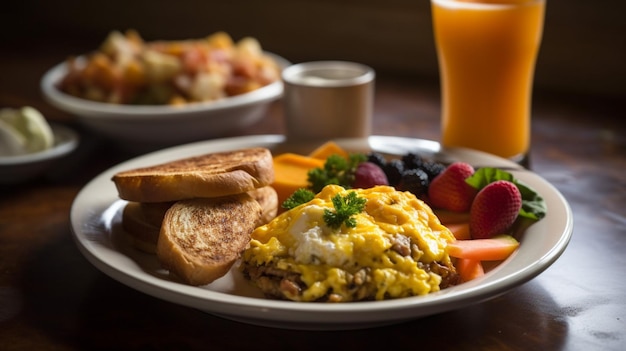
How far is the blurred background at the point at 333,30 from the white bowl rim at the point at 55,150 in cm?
136

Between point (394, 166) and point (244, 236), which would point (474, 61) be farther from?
point (244, 236)

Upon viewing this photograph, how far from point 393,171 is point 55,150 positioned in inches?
39.3

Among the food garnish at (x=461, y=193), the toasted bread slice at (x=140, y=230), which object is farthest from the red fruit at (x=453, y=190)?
the toasted bread slice at (x=140, y=230)

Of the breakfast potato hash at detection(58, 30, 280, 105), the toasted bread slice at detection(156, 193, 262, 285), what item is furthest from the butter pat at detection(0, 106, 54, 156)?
the toasted bread slice at detection(156, 193, 262, 285)

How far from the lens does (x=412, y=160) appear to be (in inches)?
73.4

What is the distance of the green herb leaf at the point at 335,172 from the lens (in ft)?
5.88

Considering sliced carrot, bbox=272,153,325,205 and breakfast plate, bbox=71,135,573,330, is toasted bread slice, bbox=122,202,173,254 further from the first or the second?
sliced carrot, bbox=272,153,325,205

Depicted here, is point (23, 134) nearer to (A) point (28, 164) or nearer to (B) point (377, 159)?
(A) point (28, 164)

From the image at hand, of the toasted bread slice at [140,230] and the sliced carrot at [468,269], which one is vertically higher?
the sliced carrot at [468,269]

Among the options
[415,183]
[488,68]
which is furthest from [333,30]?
[415,183]

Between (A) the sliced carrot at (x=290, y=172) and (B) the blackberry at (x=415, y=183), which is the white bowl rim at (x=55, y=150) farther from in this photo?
(B) the blackberry at (x=415, y=183)

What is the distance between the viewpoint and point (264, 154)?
1.77 m

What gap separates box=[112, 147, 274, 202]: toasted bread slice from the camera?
1583 millimetres

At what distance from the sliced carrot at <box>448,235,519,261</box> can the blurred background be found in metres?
1.62
